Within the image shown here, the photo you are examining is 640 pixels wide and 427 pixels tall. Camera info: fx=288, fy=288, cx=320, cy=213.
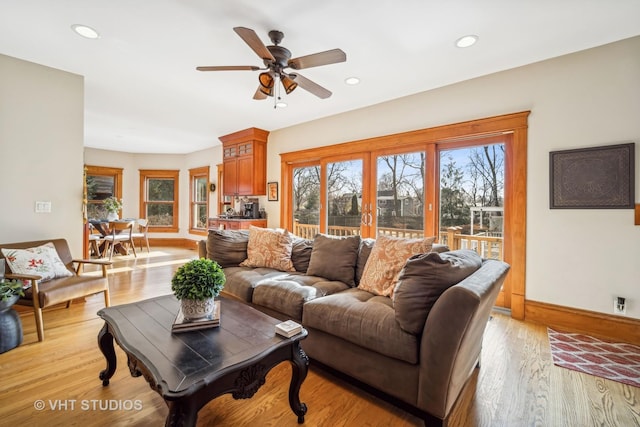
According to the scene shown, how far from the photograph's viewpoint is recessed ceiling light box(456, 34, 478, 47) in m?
2.52

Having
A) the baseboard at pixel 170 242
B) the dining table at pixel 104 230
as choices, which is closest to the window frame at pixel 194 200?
the baseboard at pixel 170 242

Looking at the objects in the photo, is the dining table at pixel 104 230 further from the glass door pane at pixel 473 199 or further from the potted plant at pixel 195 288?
the glass door pane at pixel 473 199

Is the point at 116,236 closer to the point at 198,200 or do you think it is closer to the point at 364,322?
the point at 198,200

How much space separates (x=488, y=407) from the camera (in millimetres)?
1715

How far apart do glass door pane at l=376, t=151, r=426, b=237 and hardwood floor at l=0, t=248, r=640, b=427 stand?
185 centimetres

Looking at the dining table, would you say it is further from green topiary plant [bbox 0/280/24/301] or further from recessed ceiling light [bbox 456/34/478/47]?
recessed ceiling light [bbox 456/34/478/47]

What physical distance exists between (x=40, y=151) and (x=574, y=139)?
18.2ft

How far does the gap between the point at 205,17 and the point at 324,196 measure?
3.12m

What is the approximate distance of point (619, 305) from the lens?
2561 mm

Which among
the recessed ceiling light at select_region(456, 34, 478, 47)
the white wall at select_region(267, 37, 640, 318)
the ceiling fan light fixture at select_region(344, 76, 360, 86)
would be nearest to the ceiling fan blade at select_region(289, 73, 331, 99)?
the ceiling fan light fixture at select_region(344, 76, 360, 86)

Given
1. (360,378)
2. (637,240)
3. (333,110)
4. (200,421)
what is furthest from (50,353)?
→ (637,240)

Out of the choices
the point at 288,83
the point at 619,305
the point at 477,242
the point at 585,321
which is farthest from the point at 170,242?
the point at 619,305

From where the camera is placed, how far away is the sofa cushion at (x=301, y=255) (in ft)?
10.1

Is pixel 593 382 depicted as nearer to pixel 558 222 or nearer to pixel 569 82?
pixel 558 222
